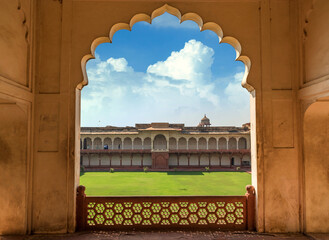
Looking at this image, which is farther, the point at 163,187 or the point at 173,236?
the point at 163,187

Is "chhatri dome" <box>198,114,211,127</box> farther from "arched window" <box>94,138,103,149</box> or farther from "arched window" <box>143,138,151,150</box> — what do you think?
"arched window" <box>94,138,103,149</box>

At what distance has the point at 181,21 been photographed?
3.81 meters

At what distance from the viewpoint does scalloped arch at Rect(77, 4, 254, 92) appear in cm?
367

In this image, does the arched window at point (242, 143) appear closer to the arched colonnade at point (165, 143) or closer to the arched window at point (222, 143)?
the arched colonnade at point (165, 143)

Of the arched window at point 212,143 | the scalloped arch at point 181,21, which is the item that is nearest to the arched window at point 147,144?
the arched window at point 212,143

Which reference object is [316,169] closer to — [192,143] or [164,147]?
[164,147]

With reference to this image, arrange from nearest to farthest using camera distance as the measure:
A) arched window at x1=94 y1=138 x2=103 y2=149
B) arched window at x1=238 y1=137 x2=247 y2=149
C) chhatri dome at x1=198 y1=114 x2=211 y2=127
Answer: arched window at x1=94 y1=138 x2=103 y2=149
arched window at x1=238 y1=137 x2=247 y2=149
chhatri dome at x1=198 y1=114 x2=211 y2=127

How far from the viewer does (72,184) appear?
11.4 ft

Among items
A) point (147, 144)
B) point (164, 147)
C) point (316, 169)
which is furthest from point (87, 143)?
point (316, 169)

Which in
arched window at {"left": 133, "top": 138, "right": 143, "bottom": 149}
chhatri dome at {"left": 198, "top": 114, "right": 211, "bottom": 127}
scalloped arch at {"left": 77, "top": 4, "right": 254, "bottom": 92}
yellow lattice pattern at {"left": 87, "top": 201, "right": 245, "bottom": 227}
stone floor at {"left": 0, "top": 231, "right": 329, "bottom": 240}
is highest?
chhatri dome at {"left": 198, "top": 114, "right": 211, "bottom": 127}

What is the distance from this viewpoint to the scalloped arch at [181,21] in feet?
12.1

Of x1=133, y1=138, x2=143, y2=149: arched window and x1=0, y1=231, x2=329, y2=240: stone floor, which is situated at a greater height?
x1=133, y1=138, x2=143, y2=149: arched window

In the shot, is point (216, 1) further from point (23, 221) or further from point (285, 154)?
point (23, 221)

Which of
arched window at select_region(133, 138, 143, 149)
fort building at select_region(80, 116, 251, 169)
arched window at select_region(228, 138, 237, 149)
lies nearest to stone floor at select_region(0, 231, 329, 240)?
fort building at select_region(80, 116, 251, 169)
